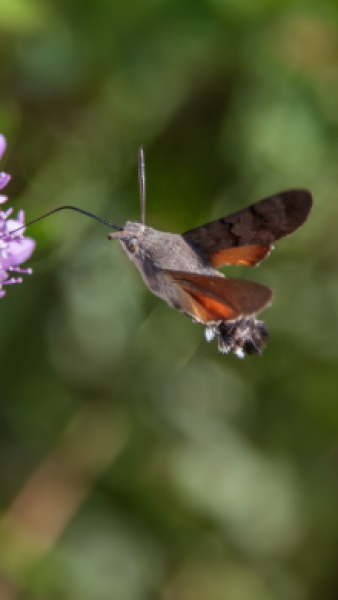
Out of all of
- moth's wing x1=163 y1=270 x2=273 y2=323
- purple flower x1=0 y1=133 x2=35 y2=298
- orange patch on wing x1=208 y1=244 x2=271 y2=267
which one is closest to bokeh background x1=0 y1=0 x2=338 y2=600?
purple flower x1=0 y1=133 x2=35 y2=298

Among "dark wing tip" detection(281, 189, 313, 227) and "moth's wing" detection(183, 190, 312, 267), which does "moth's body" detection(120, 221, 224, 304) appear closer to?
"moth's wing" detection(183, 190, 312, 267)

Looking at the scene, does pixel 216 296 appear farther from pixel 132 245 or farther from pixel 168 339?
pixel 168 339

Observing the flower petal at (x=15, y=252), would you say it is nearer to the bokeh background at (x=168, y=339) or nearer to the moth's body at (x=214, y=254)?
the moth's body at (x=214, y=254)

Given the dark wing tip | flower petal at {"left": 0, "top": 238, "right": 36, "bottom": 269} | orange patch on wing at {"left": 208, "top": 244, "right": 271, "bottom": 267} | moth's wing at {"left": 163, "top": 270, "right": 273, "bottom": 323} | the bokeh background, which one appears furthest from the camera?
the bokeh background

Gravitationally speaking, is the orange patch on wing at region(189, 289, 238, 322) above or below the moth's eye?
below

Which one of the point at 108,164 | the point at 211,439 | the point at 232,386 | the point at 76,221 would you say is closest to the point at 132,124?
the point at 108,164

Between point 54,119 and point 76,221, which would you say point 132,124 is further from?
point 76,221
